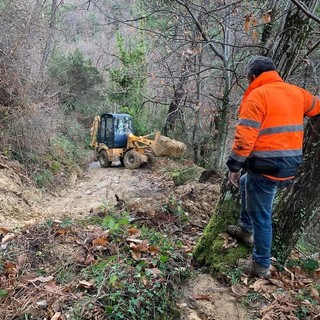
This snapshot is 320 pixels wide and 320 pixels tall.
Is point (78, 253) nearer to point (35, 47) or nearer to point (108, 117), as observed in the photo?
point (35, 47)

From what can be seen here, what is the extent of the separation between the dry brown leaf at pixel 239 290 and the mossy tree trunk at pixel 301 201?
567 millimetres

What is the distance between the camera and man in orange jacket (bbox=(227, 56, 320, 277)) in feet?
9.29

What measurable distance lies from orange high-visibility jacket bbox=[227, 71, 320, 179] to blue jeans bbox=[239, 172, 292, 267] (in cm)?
9

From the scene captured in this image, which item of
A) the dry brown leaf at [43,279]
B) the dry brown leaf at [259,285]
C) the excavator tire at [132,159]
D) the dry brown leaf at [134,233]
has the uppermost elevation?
the dry brown leaf at [134,233]

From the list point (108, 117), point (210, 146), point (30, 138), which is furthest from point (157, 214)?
point (108, 117)

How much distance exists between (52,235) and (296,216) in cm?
237

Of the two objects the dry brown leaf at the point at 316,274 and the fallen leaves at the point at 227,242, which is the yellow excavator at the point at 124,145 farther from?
the dry brown leaf at the point at 316,274

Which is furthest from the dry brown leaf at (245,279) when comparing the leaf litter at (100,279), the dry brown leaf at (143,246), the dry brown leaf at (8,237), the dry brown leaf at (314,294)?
the dry brown leaf at (8,237)

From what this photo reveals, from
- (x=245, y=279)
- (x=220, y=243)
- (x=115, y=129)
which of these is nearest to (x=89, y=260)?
(x=220, y=243)

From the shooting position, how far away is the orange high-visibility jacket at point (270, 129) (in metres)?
2.82

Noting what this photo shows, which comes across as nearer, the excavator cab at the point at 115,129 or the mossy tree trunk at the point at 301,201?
the mossy tree trunk at the point at 301,201

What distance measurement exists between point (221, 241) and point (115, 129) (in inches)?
471

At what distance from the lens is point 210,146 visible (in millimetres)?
14297

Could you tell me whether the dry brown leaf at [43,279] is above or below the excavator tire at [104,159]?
above
